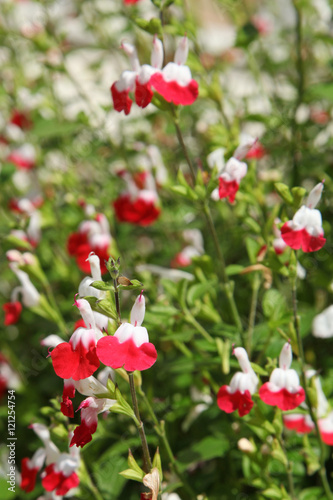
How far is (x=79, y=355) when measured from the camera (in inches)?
27.0

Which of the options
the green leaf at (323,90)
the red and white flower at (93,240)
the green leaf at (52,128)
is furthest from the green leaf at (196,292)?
the green leaf at (52,128)

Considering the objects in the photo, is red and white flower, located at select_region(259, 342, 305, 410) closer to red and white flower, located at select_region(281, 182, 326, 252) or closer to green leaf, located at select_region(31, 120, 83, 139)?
red and white flower, located at select_region(281, 182, 326, 252)

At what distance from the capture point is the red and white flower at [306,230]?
777 millimetres

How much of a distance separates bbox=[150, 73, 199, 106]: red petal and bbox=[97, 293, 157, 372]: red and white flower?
1.25ft

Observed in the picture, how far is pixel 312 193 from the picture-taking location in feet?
2.60

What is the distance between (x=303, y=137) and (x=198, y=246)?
491 millimetres

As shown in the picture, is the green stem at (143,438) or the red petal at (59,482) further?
the red petal at (59,482)

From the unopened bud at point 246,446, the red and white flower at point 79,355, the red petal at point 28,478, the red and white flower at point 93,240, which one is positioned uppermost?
the red and white flower at point 79,355

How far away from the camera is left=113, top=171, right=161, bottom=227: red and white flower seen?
1.47 metres

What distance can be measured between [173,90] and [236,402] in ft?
1.62

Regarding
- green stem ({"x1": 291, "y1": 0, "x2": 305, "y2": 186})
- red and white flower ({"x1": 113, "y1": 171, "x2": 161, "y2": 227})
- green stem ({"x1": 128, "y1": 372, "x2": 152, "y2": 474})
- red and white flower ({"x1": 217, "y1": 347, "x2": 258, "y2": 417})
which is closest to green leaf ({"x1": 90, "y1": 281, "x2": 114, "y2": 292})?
green stem ({"x1": 128, "y1": 372, "x2": 152, "y2": 474})

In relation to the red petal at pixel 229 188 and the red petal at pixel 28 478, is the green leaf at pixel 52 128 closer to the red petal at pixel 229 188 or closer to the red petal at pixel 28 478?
the red petal at pixel 229 188

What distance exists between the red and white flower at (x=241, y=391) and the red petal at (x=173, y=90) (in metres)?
0.40

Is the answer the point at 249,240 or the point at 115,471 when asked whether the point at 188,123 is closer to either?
the point at 249,240
